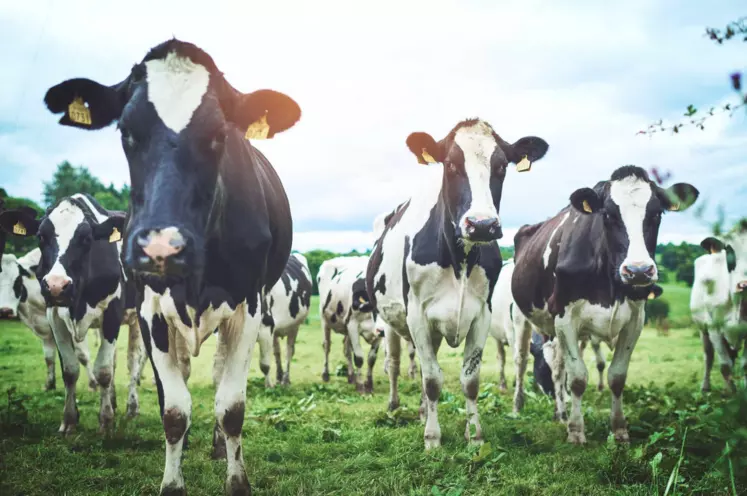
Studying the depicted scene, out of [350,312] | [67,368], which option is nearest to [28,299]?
[67,368]

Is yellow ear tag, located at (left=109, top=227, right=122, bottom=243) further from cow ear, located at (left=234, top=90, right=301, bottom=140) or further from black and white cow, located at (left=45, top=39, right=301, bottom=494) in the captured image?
cow ear, located at (left=234, top=90, right=301, bottom=140)

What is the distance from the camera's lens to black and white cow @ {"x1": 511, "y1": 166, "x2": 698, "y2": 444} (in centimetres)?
595

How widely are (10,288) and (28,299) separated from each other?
83 cm

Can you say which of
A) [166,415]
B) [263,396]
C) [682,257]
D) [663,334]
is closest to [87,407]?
[263,396]

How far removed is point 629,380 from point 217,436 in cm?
966

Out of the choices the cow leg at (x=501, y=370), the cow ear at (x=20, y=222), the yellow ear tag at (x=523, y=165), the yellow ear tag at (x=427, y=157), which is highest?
the yellow ear tag at (x=427, y=157)

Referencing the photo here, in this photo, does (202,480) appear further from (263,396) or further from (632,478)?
(263,396)

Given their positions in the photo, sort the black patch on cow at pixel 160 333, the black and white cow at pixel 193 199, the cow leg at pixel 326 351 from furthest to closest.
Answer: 1. the cow leg at pixel 326 351
2. the black patch on cow at pixel 160 333
3. the black and white cow at pixel 193 199

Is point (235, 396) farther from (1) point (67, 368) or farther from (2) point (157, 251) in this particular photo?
(1) point (67, 368)

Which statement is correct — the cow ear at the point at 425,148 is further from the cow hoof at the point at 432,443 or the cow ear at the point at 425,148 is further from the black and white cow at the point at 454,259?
the cow hoof at the point at 432,443

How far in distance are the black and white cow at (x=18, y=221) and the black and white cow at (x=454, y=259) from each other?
172 inches

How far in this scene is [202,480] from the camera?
14.6ft

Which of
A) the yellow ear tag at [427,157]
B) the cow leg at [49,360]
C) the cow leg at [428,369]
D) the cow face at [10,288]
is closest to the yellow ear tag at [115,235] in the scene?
the cow leg at [428,369]

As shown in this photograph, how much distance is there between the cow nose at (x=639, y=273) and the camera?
5.46m
